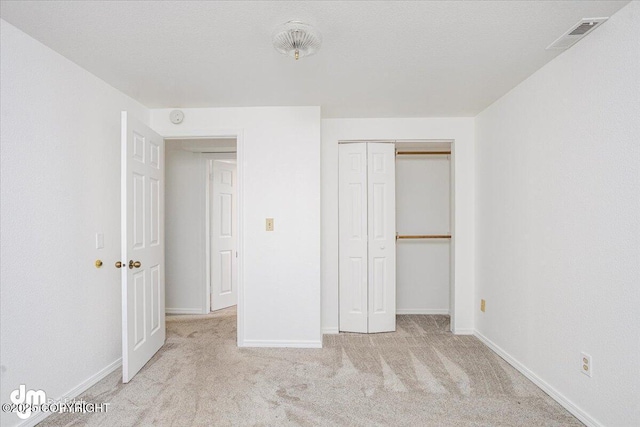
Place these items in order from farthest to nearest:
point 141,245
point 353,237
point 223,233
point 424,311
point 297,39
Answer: point 223,233
point 424,311
point 353,237
point 141,245
point 297,39

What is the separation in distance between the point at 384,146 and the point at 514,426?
8.46ft

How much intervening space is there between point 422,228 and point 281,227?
205cm

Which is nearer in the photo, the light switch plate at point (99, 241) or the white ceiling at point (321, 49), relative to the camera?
the white ceiling at point (321, 49)

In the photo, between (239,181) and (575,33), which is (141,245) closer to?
(239,181)

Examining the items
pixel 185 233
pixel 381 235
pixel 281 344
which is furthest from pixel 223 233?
pixel 381 235

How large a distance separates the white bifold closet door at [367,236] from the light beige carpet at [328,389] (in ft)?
1.22

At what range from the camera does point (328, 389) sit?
231 cm

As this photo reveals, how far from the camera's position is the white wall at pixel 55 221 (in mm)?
1771

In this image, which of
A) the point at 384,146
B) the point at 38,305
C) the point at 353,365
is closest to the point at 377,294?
the point at 353,365

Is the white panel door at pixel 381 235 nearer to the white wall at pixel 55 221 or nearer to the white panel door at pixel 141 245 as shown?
the white panel door at pixel 141 245

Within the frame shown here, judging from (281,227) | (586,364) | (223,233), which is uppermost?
(281,227)

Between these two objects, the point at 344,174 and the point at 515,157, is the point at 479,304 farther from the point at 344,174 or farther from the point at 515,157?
the point at 344,174

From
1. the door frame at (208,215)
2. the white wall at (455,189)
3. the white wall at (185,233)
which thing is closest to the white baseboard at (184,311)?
the white wall at (185,233)

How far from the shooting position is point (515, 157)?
2.65m
